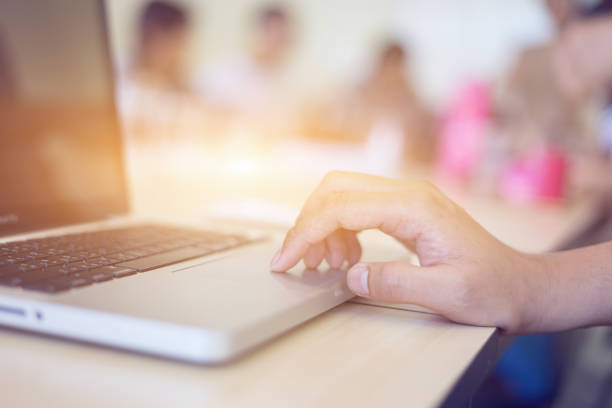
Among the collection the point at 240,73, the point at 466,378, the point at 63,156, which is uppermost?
the point at 240,73

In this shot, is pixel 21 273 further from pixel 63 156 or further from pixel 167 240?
pixel 63 156

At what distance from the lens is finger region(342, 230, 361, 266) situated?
2.00ft

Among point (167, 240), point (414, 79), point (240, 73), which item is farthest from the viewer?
point (414, 79)

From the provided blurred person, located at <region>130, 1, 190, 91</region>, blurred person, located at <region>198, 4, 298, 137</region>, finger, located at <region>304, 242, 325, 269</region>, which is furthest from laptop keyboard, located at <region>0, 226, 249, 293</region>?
blurred person, located at <region>198, 4, 298, 137</region>

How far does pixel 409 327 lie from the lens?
0.49 metres

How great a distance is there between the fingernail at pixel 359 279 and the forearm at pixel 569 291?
152mm

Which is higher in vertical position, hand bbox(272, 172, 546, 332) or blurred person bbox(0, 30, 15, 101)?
blurred person bbox(0, 30, 15, 101)

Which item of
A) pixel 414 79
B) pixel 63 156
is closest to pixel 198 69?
pixel 414 79

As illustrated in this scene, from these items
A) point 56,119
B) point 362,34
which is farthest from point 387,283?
point 362,34

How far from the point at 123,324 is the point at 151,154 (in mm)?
1729

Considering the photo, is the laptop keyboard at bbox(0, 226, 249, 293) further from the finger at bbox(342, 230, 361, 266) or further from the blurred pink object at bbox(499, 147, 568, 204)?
the blurred pink object at bbox(499, 147, 568, 204)

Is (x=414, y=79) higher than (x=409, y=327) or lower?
higher

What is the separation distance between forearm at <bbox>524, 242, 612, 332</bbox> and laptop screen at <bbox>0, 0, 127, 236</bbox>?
1.79 ft

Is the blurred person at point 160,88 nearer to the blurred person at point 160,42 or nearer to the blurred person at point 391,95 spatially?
the blurred person at point 160,42
